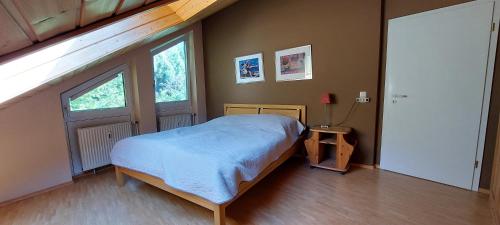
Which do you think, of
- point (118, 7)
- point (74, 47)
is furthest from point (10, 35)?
point (74, 47)

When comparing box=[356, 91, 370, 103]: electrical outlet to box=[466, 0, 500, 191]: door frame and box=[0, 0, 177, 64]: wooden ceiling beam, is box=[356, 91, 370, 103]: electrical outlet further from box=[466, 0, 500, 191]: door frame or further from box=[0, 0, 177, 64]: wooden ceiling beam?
box=[0, 0, 177, 64]: wooden ceiling beam

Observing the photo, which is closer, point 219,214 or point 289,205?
point 219,214

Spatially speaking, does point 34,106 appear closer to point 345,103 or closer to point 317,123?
point 317,123

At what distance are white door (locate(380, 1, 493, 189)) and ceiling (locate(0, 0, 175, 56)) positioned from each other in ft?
9.20

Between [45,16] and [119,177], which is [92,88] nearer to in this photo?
[119,177]

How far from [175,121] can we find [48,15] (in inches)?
133

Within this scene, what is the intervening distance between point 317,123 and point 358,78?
854 millimetres

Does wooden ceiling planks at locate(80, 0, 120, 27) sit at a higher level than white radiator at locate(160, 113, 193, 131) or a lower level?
higher

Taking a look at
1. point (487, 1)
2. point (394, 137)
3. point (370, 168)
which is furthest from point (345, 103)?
point (487, 1)

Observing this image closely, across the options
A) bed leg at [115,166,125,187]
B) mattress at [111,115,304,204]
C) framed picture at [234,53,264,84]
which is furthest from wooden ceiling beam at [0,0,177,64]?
framed picture at [234,53,264,84]

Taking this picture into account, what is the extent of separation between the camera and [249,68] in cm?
390

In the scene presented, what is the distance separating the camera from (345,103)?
3039mm

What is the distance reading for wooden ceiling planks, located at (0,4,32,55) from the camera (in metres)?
0.69

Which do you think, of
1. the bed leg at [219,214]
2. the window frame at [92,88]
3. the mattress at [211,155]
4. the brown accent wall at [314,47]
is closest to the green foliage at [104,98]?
the window frame at [92,88]
